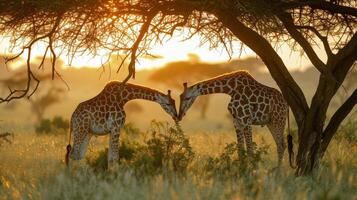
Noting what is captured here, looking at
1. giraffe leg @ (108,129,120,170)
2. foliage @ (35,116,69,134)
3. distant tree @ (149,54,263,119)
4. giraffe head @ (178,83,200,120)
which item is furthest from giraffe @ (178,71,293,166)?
distant tree @ (149,54,263,119)

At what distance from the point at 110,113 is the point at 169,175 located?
1.93 meters

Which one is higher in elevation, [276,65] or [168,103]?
[276,65]

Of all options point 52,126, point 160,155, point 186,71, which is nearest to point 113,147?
point 160,155

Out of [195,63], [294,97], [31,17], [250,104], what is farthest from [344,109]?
[195,63]

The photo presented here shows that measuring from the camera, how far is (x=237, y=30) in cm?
1057

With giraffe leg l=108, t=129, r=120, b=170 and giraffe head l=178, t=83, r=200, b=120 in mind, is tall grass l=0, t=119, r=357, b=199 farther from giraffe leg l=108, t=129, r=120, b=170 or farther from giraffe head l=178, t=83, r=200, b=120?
giraffe head l=178, t=83, r=200, b=120

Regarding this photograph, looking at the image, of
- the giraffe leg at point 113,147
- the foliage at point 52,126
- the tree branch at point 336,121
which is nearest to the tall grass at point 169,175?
the giraffe leg at point 113,147

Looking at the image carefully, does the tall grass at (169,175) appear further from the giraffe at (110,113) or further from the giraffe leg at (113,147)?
the giraffe at (110,113)

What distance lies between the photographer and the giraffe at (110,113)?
1052 centimetres

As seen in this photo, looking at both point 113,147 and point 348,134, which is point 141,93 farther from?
point 348,134

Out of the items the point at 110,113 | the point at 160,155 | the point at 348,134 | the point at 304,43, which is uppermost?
the point at 304,43

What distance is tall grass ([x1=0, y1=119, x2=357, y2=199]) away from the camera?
20.7 ft

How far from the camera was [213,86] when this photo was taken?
36.2 feet

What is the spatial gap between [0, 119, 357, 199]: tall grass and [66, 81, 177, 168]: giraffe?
0.34m
